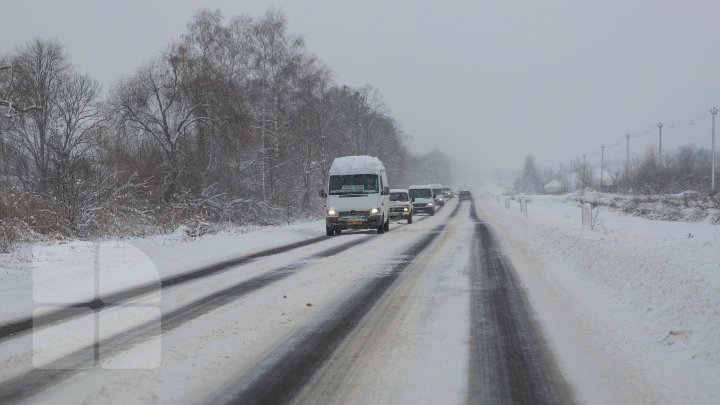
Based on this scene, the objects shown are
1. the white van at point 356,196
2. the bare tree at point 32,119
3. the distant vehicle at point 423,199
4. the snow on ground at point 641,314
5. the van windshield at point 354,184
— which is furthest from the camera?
the distant vehicle at point 423,199

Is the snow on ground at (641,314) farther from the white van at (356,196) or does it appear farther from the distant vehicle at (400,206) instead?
the distant vehicle at (400,206)

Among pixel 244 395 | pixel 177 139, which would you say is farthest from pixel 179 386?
pixel 177 139

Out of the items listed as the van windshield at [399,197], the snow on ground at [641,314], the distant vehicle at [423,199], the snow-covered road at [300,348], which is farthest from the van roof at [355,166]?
the distant vehicle at [423,199]

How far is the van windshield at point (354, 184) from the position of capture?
1977 centimetres

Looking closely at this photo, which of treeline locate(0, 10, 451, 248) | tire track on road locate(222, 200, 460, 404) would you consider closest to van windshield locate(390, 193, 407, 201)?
treeline locate(0, 10, 451, 248)

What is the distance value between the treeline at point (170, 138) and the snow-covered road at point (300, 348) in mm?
8541

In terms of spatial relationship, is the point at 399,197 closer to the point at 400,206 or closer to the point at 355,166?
the point at 400,206

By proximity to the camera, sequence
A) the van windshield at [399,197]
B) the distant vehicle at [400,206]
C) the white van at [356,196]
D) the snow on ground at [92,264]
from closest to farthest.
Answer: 1. the snow on ground at [92,264]
2. the white van at [356,196]
3. the distant vehicle at [400,206]
4. the van windshield at [399,197]

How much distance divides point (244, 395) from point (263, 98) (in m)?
27.8

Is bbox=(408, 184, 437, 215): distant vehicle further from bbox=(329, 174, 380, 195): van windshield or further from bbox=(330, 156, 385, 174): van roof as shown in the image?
bbox=(329, 174, 380, 195): van windshield

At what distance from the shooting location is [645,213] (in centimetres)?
3045

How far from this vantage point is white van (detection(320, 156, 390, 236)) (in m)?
19.3

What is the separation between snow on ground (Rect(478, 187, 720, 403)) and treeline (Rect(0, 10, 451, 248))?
40.2ft

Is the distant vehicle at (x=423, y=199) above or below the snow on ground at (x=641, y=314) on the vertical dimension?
above
